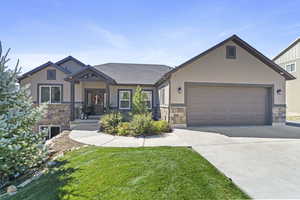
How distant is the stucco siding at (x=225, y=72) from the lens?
1006 centimetres

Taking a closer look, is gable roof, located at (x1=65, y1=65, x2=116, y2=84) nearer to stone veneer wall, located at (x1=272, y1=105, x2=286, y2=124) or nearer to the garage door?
the garage door

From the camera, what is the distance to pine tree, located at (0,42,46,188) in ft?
13.8

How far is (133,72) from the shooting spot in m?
15.6

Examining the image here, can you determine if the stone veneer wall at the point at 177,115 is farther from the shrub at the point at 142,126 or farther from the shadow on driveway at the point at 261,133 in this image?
the shrub at the point at 142,126

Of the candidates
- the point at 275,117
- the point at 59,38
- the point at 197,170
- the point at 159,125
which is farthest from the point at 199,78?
the point at 59,38

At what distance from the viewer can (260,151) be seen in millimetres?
5605

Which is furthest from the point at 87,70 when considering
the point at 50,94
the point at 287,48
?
the point at 287,48

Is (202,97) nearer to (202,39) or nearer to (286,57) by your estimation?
(202,39)

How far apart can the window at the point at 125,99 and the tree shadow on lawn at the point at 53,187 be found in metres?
9.21

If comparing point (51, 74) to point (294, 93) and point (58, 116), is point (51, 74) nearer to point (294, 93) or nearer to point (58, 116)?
point (58, 116)

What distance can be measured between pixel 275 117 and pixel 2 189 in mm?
14097

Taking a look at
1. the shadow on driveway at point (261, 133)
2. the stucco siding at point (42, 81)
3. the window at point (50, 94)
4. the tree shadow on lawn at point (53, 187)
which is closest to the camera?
the tree shadow on lawn at point (53, 187)

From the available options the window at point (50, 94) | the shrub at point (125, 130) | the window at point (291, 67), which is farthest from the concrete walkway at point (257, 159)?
the window at point (291, 67)

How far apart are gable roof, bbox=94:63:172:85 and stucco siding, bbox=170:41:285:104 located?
419cm
